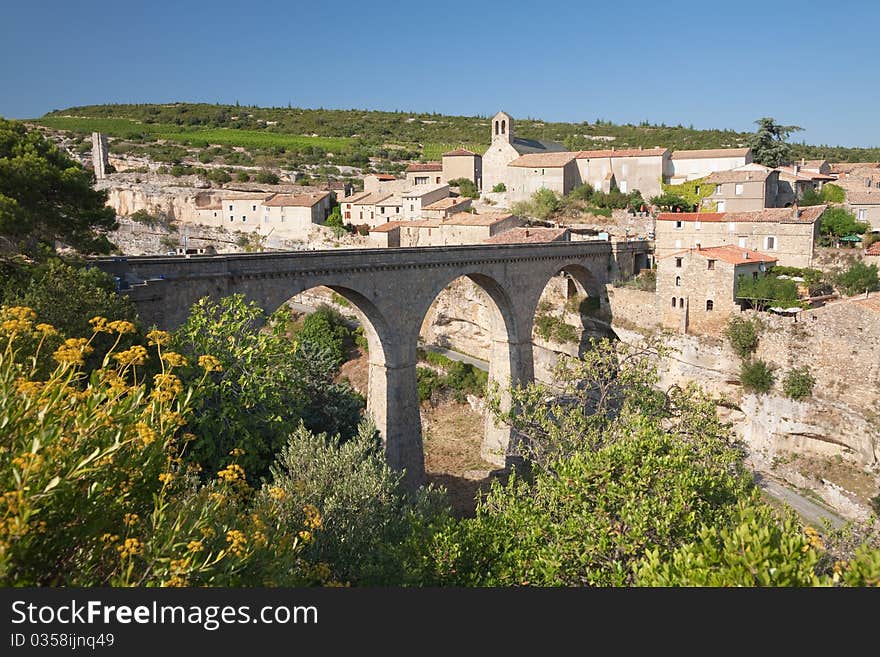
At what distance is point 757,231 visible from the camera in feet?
95.0

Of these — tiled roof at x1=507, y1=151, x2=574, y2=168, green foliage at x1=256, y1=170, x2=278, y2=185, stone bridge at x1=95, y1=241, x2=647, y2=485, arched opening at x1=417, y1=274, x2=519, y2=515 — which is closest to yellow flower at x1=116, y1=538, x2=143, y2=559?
stone bridge at x1=95, y1=241, x2=647, y2=485

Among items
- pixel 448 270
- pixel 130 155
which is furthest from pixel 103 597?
pixel 130 155

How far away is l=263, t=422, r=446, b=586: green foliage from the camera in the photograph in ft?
33.1

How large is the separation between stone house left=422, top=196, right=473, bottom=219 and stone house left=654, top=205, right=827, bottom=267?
14052 mm

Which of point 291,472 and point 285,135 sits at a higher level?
point 285,135

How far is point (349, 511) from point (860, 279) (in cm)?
2421

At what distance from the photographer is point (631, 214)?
1575 inches

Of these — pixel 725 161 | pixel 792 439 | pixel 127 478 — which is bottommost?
pixel 792 439

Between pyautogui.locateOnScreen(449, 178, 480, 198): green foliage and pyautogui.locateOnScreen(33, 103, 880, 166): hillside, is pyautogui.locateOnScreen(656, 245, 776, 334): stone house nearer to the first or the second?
pyautogui.locateOnScreen(449, 178, 480, 198): green foliage

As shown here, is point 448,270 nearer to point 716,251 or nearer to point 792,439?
point 716,251

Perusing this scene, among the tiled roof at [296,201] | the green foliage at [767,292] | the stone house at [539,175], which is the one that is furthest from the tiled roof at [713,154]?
the tiled roof at [296,201]

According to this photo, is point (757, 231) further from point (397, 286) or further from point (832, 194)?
point (397, 286)

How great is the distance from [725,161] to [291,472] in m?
40.2

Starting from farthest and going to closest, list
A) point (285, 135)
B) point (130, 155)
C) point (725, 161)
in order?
point (285, 135) < point (130, 155) < point (725, 161)
